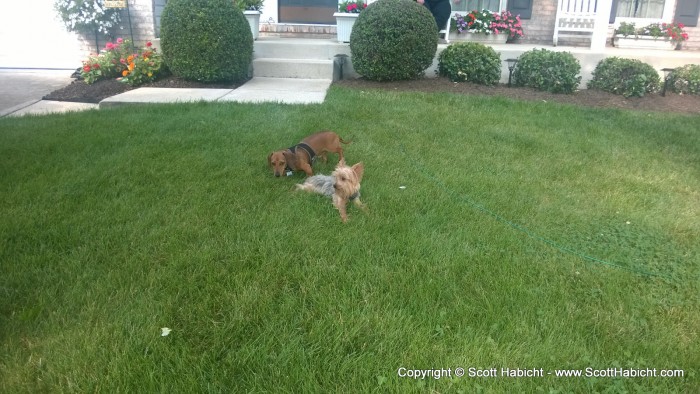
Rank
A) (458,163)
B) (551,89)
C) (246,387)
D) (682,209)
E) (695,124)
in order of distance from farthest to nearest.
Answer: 1. (551,89)
2. (695,124)
3. (458,163)
4. (682,209)
5. (246,387)

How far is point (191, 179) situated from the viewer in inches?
145

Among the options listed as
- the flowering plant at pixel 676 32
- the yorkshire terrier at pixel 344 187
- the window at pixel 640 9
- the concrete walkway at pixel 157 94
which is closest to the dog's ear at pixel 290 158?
the yorkshire terrier at pixel 344 187

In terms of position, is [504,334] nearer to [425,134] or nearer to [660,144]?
[425,134]

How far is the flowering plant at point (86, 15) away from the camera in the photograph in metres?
8.87

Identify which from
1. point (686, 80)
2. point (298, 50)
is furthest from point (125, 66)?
point (686, 80)

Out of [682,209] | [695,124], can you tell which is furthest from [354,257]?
[695,124]

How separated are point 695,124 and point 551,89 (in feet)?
6.50

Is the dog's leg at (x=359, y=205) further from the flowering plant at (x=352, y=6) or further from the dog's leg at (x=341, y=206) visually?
the flowering plant at (x=352, y=6)

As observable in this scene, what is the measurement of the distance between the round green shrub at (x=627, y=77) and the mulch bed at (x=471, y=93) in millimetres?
107

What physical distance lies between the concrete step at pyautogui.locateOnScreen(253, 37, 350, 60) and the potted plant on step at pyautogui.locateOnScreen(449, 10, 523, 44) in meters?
2.53

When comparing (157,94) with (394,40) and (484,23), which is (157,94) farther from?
(484,23)

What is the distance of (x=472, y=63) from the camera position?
7.34 metres

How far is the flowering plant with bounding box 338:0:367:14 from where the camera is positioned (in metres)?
8.65

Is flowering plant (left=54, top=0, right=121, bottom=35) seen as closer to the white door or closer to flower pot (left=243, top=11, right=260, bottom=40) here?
the white door
